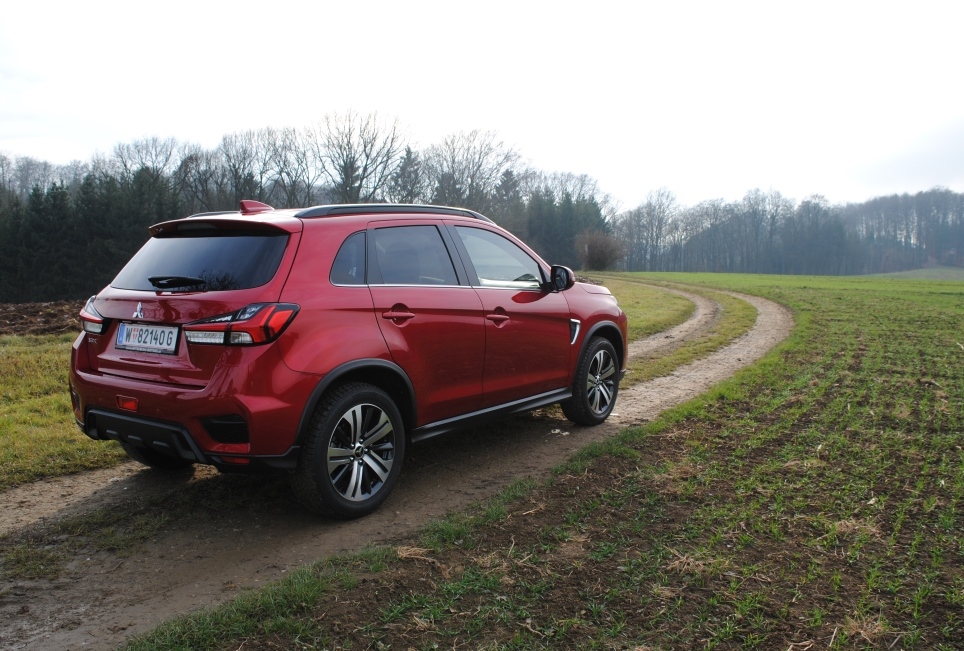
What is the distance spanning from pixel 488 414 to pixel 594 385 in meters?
1.56

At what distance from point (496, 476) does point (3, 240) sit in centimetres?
4884

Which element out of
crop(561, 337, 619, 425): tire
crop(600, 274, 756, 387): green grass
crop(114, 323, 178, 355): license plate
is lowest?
crop(600, 274, 756, 387): green grass

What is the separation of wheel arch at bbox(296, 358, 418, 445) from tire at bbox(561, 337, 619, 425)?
1.99m

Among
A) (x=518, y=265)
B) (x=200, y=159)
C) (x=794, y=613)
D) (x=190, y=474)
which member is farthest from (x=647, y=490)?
(x=200, y=159)

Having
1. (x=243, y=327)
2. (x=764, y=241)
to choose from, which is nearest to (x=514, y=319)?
(x=243, y=327)

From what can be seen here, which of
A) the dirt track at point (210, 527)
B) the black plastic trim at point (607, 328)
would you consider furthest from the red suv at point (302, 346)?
the black plastic trim at point (607, 328)

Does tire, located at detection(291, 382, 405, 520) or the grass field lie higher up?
tire, located at detection(291, 382, 405, 520)

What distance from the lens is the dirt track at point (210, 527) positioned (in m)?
2.95

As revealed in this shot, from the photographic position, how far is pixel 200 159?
62375 mm

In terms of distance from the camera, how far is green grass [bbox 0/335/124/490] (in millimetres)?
4934

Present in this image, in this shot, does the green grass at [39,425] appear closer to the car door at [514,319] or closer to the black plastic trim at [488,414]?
the black plastic trim at [488,414]

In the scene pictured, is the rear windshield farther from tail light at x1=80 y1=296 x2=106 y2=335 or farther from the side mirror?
the side mirror

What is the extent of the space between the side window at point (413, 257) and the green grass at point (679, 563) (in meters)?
1.50

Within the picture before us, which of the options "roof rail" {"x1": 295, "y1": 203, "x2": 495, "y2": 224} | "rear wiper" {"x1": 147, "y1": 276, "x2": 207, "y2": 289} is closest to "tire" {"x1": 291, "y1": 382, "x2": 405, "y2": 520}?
"rear wiper" {"x1": 147, "y1": 276, "x2": 207, "y2": 289}
